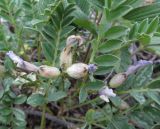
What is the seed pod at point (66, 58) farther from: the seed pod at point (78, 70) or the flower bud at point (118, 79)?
the flower bud at point (118, 79)

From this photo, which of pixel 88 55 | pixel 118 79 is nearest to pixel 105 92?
pixel 118 79

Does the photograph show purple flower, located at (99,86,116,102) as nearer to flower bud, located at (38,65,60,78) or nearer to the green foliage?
the green foliage

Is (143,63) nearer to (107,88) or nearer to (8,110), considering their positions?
(107,88)

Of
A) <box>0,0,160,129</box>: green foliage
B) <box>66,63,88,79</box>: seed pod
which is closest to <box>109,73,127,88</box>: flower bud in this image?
<box>0,0,160,129</box>: green foliage

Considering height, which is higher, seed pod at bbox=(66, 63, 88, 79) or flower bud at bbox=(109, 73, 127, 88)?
seed pod at bbox=(66, 63, 88, 79)

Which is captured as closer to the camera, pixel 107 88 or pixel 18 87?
pixel 107 88

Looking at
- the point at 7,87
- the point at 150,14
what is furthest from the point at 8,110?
the point at 150,14

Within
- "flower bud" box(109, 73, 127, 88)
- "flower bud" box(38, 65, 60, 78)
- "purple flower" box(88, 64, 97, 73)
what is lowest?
"flower bud" box(109, 73, 127, 88)

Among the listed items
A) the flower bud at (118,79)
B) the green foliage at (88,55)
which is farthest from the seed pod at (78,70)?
the flower bud at (118,79)

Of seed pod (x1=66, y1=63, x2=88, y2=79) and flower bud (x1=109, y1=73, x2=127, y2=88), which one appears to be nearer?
seed pod (x1=66, y1=63, x2=88, y2=79)

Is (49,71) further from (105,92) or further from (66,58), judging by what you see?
(105,92)
